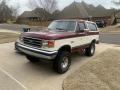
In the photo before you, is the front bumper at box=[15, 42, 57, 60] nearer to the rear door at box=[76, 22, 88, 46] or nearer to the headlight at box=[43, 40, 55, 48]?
the headlight at box=[43, 40, 55, 48]

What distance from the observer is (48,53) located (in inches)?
251

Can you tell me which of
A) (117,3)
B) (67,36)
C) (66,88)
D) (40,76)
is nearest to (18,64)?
(40,76)

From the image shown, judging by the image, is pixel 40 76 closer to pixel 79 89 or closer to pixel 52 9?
pixel 79 89

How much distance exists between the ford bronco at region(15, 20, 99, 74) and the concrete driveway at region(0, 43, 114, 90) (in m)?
0.42

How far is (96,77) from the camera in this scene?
21.9 feet

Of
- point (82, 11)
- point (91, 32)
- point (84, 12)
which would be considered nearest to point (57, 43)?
point (91, 32)

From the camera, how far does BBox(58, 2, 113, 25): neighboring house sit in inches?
2001

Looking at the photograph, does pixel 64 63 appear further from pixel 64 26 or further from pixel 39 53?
pixel 64 26

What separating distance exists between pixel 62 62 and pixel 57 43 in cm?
78

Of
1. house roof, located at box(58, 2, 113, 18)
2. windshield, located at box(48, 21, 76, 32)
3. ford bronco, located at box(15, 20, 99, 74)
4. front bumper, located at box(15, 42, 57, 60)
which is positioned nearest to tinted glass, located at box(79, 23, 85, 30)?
ford bronco, located at box(15, 20, 99, 74)

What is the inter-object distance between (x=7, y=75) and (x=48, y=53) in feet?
5.51

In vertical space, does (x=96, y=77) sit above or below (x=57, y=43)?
below

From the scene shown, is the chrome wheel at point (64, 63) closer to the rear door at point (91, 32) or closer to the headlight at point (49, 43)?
the headlight at point (49, 43)

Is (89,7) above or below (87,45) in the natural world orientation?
above
